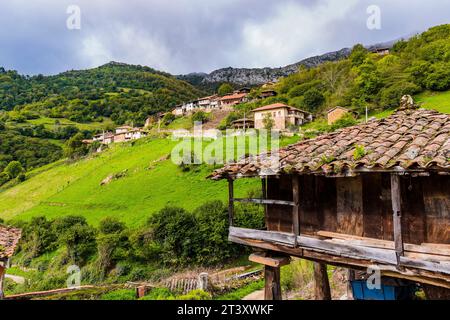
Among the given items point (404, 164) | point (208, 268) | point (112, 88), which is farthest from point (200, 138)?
point (112, 88)

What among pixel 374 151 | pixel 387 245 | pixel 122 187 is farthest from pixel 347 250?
pixel 122 187

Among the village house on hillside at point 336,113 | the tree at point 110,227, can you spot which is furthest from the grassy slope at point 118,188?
the village house on hillside at point 336,113

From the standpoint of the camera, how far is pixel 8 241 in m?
9.13

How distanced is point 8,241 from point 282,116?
50.3 metres

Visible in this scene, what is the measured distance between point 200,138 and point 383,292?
4179cm

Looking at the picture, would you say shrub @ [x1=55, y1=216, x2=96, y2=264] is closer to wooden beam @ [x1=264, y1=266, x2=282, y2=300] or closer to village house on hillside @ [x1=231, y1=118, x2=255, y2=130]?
wooden beam @ [x1=264, y1=266, x2=282, y2=300]

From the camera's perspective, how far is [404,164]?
498 centimetres

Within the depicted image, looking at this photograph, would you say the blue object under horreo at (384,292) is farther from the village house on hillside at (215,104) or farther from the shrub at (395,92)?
the village house on hillside at (215,104)

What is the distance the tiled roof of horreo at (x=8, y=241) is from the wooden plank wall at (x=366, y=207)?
661 cm

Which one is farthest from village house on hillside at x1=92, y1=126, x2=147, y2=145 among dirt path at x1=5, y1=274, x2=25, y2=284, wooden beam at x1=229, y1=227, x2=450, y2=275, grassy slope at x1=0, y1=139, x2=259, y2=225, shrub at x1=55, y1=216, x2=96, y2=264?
wooden beam at x1=229, y1=227, x2=450, y2=275

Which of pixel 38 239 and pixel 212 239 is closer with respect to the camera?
pixel 212 239

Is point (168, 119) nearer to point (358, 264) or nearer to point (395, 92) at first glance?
point (395, 92)

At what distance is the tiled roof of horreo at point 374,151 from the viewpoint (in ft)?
16.7
